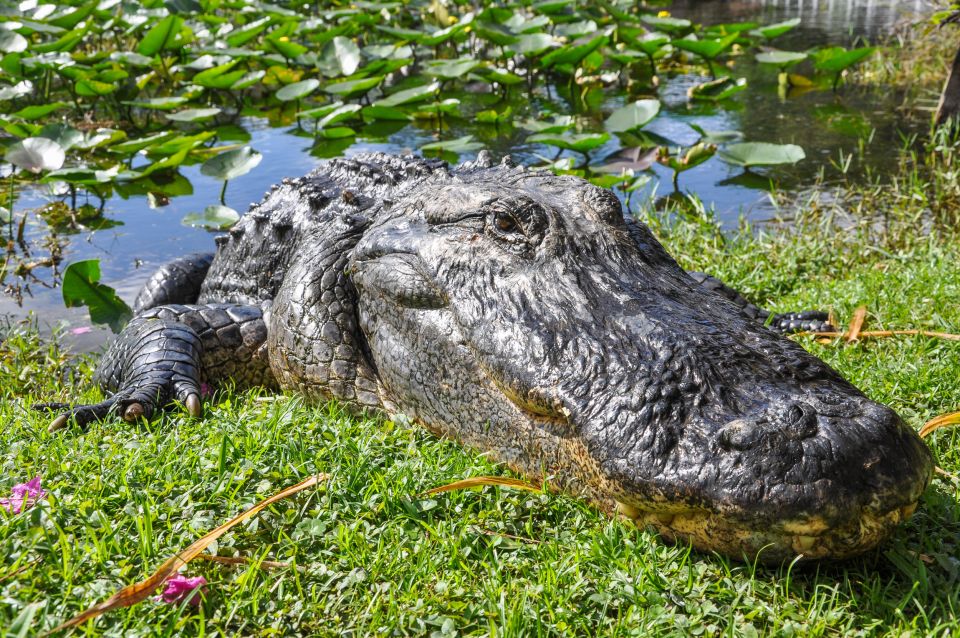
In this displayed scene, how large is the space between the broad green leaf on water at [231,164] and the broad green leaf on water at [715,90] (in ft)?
16.0

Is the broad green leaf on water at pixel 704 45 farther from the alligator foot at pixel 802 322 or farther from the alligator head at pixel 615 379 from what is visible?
the alligator head at pixel 615 379

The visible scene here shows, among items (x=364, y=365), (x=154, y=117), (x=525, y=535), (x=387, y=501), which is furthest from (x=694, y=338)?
(x=154, y=117)

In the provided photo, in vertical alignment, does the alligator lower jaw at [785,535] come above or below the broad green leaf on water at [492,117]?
above

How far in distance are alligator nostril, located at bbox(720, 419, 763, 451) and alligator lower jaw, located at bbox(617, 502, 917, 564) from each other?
0.52 ft

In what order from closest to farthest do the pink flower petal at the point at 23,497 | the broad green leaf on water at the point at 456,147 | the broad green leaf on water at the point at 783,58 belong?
the pink flower petal at the point at 23,497, the broad green leaf on water at the point at 456,147, the broad green leaf on water at the point at 783,58

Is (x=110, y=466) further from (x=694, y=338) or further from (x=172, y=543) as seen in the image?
(x=694, y=338)

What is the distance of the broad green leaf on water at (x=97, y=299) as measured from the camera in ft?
14.0

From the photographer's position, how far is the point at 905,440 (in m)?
1.87

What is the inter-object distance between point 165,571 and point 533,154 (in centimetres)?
553

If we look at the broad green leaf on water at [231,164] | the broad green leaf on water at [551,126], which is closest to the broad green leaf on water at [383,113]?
the broad green leaf on water at [551,126]

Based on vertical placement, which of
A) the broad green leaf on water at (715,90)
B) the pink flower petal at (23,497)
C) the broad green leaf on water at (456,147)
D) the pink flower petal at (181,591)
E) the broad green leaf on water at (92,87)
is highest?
the pink flower petal at (23,497)

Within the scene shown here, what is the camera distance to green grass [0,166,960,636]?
1.90 meters

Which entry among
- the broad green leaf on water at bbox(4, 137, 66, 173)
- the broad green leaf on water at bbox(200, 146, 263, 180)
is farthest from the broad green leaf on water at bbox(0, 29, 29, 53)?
the broad green leaf on water at bbox(200, 146, 263, 180)

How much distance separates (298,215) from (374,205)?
1.55 ft
